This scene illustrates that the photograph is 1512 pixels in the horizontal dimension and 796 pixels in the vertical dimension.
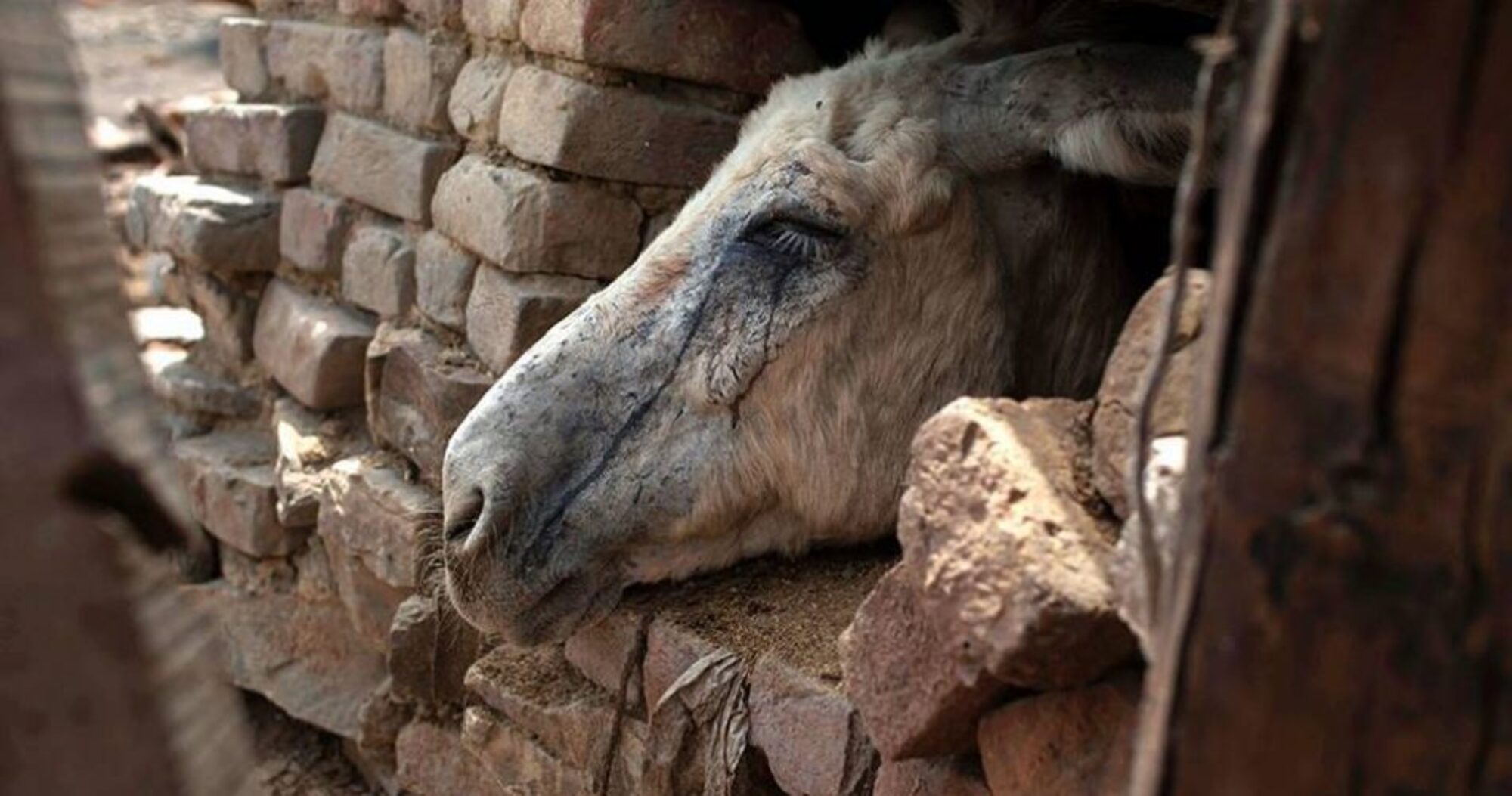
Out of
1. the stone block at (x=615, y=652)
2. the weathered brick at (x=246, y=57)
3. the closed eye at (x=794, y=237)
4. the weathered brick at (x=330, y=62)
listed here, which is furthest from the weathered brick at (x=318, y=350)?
the closed eye at (x=794, y=237)

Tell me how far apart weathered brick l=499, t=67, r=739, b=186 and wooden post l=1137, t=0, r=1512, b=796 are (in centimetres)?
224

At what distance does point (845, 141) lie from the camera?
10.2 ft

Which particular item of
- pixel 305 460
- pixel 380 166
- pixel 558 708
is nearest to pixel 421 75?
pixel 380 166

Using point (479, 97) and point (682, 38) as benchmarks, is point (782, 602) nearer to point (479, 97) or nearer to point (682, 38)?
point (682, 38)

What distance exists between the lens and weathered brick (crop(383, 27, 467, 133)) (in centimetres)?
383

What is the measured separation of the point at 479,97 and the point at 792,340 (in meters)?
1.11

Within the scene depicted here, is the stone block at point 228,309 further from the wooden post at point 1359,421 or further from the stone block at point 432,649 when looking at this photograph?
the wooden post at point 1359,421

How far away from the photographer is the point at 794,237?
2.99m

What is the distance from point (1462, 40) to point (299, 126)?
351 cm

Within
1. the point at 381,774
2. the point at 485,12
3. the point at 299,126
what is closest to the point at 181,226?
the point at 299,126

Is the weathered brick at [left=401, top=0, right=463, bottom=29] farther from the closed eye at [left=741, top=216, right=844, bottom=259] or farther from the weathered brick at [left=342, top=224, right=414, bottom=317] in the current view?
the closed eye at [left=741, top=216, right=844, bottom=259]

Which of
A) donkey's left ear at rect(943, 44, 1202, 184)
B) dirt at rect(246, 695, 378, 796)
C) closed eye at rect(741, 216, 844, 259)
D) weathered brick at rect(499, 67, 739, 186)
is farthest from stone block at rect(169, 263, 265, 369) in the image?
donkey's left ear at rect(943, 44, 1202, 184)

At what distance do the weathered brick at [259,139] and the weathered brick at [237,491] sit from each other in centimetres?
67

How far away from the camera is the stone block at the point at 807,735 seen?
2498 millimetres
